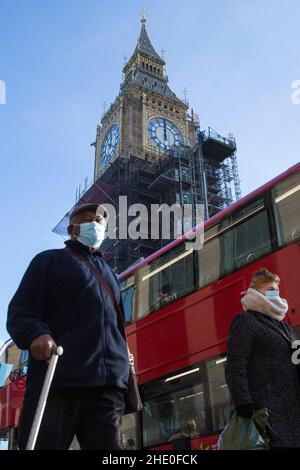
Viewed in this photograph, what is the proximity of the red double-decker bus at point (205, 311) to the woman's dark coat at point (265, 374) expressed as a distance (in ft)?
9.05

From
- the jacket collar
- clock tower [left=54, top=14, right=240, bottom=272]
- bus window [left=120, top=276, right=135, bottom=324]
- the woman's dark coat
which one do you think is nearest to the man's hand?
the jacket collar

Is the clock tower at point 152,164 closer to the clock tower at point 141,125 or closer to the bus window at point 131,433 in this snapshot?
the clock tower at point 141,125

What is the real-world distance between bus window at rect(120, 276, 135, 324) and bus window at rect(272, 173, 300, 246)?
9.66 ft

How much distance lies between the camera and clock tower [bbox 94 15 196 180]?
38188mm

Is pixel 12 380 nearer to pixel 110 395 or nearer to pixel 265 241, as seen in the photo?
pixel 265 241

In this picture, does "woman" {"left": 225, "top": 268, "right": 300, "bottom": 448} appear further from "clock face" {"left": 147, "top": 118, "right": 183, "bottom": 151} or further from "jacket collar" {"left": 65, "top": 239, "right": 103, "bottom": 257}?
"clock face" {"left": 147, "top": 118, "right": 183, "bottom": 151}

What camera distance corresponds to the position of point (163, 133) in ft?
133

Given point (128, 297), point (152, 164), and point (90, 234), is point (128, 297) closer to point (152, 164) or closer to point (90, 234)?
point (90, 234)

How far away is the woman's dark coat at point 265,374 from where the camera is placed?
251cm

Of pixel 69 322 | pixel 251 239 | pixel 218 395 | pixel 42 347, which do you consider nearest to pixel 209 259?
pixel 251 239

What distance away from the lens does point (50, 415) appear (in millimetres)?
2059

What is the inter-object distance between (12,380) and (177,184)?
23.9 meters

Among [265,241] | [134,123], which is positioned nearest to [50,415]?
[265,241]

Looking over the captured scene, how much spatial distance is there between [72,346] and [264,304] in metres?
1.21
